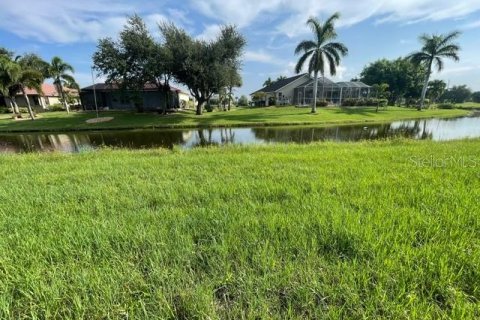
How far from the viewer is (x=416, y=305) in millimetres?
1708

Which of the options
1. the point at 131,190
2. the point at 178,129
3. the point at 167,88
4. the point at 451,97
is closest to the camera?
the point at 131,190

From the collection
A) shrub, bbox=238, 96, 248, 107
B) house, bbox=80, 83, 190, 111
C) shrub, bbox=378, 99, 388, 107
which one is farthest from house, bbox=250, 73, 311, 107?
house, bbox=80, 83, 190, 111

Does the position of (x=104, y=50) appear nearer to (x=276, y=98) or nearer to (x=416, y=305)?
(x=276, y=98)

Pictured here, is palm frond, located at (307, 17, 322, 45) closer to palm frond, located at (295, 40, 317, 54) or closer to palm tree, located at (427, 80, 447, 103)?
palm frond, located at (295, 40, 317, 54)

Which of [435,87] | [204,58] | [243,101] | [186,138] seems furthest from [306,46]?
[435,87]

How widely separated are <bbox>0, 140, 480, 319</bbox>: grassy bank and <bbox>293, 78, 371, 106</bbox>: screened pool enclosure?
41806 millimetres

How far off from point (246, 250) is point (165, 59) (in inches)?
1081

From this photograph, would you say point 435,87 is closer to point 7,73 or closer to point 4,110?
point 7,73

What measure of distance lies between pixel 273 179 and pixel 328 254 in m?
2.34

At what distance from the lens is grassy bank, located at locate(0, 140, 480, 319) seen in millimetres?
1766

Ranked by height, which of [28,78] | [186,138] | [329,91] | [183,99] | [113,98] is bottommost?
[186,138]

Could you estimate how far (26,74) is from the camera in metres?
26.8

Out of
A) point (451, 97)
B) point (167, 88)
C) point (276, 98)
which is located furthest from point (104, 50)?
point (451, 97)

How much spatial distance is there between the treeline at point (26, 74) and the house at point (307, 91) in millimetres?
31990
